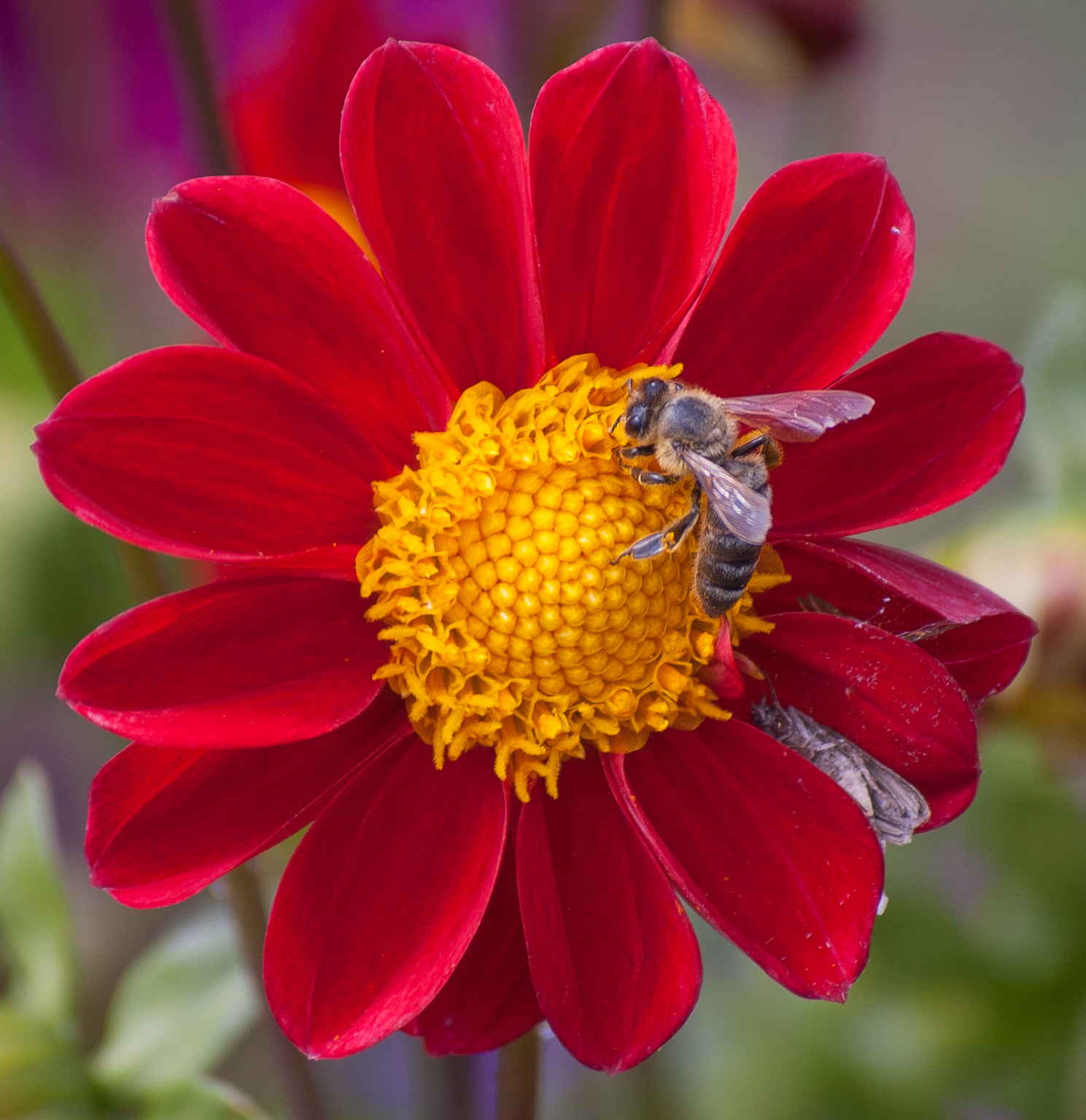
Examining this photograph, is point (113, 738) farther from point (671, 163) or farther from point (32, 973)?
point (671, 163)

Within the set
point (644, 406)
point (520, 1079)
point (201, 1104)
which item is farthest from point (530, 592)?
point (201, 1104)

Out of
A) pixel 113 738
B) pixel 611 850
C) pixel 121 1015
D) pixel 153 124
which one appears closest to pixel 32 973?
pixel 121 1015

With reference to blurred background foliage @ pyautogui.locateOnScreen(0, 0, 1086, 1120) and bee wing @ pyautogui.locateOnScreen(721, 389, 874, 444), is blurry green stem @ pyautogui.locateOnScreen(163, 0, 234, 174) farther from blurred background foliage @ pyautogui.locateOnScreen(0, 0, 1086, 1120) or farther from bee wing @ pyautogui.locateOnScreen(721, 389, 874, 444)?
bee wing @ pyautogui.locateOnScreen(721, 389, 874, 444)

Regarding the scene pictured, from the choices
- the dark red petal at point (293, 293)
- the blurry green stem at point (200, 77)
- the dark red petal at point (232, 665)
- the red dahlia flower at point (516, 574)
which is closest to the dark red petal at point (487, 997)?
the red dahlia flower at point (516, 574)

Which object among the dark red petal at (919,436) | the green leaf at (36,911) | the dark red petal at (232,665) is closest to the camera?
the dark red petal at (232,665)

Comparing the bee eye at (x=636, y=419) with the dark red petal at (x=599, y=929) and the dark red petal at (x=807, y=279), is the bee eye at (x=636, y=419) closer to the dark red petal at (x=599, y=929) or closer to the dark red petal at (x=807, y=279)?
the dark red petal at (x=807, y=279)

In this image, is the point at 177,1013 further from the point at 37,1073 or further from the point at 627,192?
the point at 627,192
